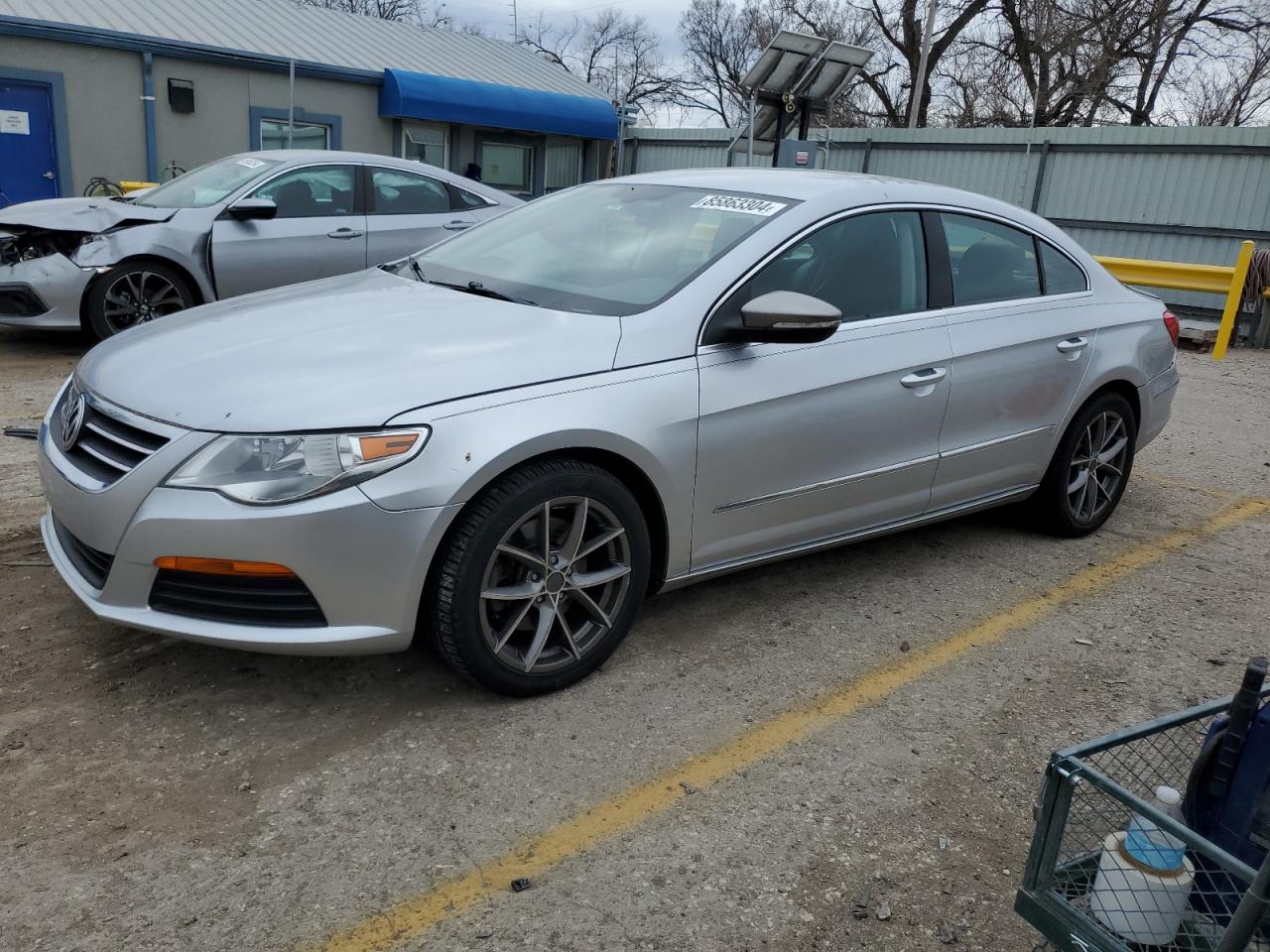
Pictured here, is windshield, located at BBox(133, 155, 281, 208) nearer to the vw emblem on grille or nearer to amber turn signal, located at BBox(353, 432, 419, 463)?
the vw emblem on grille

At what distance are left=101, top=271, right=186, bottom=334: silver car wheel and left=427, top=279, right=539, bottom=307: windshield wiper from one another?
452cm

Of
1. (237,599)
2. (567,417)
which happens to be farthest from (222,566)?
(567,417)

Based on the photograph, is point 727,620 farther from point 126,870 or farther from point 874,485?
point 126,870

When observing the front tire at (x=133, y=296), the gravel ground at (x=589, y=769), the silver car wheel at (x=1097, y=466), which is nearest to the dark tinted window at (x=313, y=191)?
the front tire at (x=133, y=296)

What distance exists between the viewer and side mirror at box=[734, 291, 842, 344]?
3.24 m

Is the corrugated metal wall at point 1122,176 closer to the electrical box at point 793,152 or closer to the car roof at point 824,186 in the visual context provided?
the electrical box at point 793,152

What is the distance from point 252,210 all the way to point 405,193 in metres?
1.41

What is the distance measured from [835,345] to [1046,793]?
1996mm

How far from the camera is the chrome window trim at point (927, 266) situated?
11.2ft

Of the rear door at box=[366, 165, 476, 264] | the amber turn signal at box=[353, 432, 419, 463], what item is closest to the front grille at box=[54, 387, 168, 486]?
the amber turn signal at box=[353, 432, 419, 463]

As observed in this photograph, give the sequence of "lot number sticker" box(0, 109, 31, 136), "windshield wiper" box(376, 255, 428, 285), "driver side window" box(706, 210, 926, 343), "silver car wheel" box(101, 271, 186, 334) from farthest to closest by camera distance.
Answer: "lot number sticker" box(0, 109, 31, 136)
"silver car wheel" box(101, 271, 186, 334)
"windshield wiper" box(376, 255, 428, 285)
"driver side window" box(706, 210, 926, 343)

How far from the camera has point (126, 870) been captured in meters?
2.35

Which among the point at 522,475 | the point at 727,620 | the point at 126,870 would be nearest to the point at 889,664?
the point at 727,620

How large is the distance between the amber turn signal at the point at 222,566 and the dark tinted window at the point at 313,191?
5.65 metres
